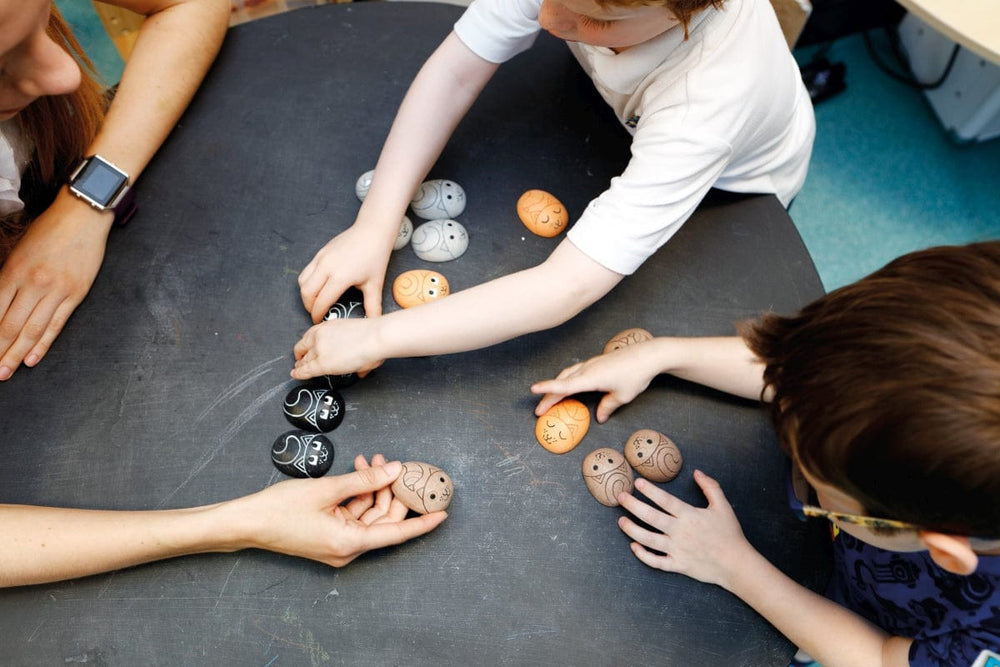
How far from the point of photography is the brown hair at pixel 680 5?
630mm

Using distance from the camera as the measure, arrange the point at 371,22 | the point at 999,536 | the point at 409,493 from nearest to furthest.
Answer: the point at 999,536 → the point at 409,493 → the point at 371,22

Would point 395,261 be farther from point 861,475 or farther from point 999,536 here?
point 999,536

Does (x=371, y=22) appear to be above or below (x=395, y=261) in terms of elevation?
above

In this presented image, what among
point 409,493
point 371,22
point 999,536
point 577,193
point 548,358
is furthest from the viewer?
point 371,22

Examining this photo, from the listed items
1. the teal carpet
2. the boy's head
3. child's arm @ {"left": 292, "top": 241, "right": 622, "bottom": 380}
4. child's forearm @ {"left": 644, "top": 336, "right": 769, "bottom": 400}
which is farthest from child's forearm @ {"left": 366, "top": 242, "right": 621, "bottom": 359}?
the teal carpet

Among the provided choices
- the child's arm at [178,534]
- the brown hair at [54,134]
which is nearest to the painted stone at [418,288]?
the child's arm at [178,534]

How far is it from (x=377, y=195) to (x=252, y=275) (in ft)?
0.65

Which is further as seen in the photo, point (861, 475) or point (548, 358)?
point (548, 358)

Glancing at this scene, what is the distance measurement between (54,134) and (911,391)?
104 centimetres

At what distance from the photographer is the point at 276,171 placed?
99 centimetres

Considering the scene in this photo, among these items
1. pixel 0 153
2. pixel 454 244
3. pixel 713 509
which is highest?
pixel 0 153

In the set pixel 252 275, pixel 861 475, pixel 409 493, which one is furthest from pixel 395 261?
pixel 861 475

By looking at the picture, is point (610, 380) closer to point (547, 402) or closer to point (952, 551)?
point (547, 402)

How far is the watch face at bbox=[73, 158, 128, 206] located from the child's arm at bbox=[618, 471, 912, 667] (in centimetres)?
78
